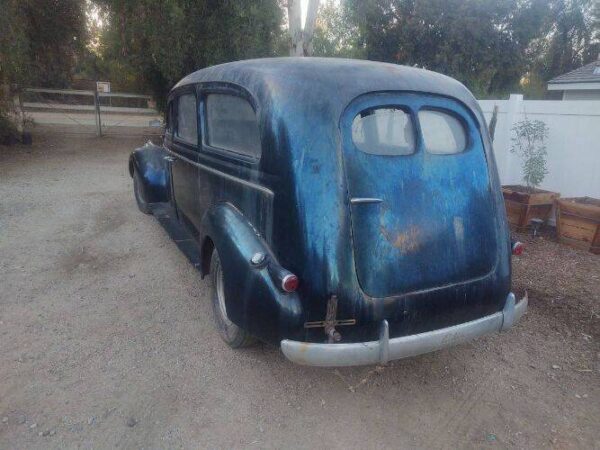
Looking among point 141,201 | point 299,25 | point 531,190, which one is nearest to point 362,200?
point 141,201

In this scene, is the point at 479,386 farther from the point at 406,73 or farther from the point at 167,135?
Result: the point at 167,135

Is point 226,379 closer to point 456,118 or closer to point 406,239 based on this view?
point 406,239

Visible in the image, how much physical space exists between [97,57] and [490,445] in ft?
98.6

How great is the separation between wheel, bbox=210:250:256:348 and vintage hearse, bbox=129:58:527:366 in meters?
0.05

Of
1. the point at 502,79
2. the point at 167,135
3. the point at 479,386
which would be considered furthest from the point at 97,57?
the point at 479,386

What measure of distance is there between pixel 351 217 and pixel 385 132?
2.18ft

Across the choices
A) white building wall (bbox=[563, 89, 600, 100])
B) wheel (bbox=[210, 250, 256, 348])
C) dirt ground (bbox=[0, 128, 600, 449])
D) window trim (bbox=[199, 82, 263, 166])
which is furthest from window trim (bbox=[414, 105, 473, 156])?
white building wall (bbox=[563, 89, 600, 100])

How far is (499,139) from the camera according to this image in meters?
6.79

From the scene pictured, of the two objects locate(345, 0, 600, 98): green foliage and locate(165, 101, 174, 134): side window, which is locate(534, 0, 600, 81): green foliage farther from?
locate(165, 101, 174, 134): side window

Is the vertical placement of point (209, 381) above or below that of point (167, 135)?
below

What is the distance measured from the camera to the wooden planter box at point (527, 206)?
574 cm

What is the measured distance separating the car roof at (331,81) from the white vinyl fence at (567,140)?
369cm

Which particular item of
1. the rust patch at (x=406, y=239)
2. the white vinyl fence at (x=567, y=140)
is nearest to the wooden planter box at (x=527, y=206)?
the white vinyl fence at (x=567, y=140)

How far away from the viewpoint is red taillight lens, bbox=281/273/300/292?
7.75ft
